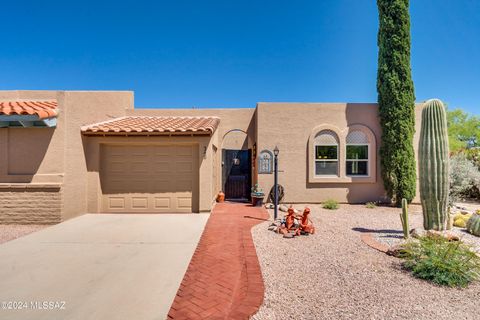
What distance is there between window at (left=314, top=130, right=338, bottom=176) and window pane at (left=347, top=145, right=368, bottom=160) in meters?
0.77

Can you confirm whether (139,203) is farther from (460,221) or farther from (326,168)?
(460,221)

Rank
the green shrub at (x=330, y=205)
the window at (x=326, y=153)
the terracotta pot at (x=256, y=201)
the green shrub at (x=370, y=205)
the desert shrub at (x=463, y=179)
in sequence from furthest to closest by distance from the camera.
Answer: the desert shrub at (x=463, y=179), the window at (x=326, y=153), the terracotta pot at (x=256, y=201), the green shrub at (x=370, y=205), the green shrub at (x=330, y=205)

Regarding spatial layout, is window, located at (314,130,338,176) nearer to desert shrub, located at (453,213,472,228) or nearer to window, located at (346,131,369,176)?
window, located at (346,131,369,176)

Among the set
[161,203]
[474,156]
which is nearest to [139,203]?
[161,203]

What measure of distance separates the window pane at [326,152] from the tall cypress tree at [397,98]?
2455 millimetres

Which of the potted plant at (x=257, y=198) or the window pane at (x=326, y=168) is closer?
the potted plant at (x=257, y=198)

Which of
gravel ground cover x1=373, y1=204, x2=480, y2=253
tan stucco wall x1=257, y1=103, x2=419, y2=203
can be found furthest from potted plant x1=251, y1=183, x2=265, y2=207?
gravel ground cover x1=373, y1=204, x2=480, y2=253

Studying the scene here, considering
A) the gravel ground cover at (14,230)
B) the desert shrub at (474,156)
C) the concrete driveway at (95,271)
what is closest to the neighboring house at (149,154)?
the gravel ground cover at (14,230)

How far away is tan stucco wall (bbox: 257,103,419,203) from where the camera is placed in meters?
12.6

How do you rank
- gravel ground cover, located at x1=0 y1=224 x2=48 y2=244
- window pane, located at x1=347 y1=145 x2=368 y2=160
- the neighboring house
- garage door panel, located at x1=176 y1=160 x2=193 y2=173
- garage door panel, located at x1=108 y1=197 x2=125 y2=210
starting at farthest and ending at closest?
window pane, located at x1=347 y1=145 x2=368 y2=160
garage door panel, located at x1=176 y1=160 x2=193 y2=173
garage door panel, located at x1=108 y1=197 x2=125 y2=210
the neighboring house
gravel ground cover, located at x1=0 y1=224 x2=48 y2=244

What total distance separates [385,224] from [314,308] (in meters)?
6.41

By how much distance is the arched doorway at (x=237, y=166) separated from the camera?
14.4 meters

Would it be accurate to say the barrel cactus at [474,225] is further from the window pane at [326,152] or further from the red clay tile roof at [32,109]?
the red clay tile roof at [32,109]

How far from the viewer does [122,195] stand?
9852mm
